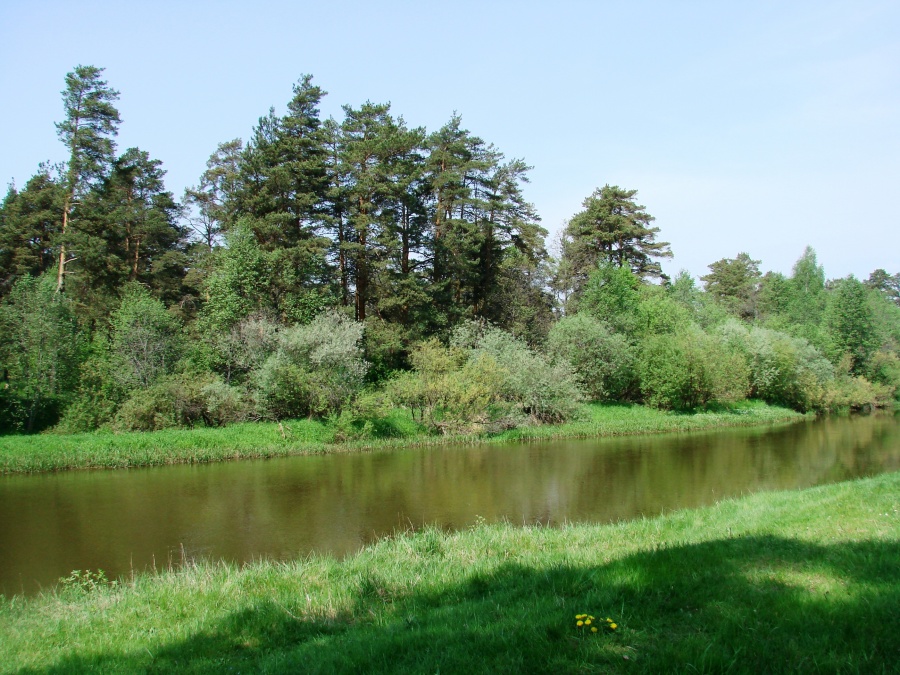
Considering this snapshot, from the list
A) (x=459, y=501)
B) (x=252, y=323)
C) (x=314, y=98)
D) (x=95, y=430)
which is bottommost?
(x=459, y=501)

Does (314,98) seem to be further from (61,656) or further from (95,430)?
(61,656)

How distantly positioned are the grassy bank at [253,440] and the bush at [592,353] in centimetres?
269

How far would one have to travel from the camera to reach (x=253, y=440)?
24047 millimetres

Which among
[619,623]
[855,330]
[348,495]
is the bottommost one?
[348,495]

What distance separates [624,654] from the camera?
3689mm

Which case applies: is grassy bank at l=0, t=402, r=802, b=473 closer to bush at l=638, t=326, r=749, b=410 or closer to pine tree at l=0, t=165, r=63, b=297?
bush at l=638, t=326, r=749, b=410

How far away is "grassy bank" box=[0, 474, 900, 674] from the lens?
3.77 m

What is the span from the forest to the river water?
4829mm

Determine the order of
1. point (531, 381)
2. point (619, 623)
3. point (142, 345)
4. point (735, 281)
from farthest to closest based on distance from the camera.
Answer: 1. point (735, 281)
2. point (531, 381)
3. point (142, 345)
4. point (619, 623)

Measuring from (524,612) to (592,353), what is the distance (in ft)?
106

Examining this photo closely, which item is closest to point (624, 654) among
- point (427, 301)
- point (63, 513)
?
point (63, 513)

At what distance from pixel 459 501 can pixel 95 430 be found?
17138 mm

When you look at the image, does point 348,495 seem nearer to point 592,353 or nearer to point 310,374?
point 310,374

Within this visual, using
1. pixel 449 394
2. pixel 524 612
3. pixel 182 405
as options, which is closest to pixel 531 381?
pixel 449 394
